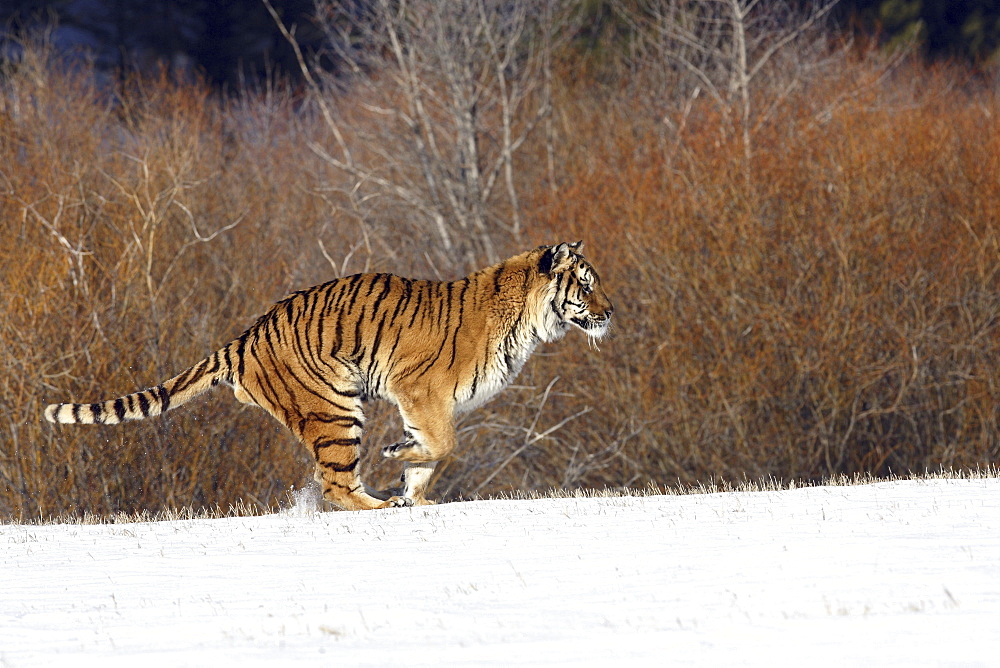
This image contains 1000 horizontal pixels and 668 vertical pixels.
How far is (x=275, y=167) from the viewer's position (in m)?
29.5

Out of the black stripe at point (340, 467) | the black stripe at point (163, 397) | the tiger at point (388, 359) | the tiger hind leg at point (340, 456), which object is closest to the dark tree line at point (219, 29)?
the tiger at point (388, 359)

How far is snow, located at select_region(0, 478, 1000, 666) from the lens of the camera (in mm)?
5375

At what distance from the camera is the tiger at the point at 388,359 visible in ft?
32.7

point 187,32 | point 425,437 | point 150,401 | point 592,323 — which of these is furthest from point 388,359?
point 187,32

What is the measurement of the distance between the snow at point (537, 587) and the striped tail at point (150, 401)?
0.90m

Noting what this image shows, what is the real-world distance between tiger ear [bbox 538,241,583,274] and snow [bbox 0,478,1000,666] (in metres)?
2.08

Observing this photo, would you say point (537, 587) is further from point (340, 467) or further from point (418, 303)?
point (418, 303)

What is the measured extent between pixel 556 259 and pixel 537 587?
4379 millimetres

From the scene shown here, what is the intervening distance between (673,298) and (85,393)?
8204mm

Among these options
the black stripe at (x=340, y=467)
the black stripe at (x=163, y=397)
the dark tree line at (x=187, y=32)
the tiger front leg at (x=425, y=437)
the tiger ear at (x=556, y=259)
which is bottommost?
the dark tree line at (x=187, y=32)

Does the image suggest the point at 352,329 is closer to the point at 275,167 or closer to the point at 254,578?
the point at 254,578

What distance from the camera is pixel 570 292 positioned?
1050cm

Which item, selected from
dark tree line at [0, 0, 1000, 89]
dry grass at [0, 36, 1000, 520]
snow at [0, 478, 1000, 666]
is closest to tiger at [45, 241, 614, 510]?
snow at [0, 478, 1000, 666]

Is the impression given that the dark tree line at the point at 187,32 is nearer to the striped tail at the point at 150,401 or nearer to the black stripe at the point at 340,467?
the striped tail at the point at 150,401
